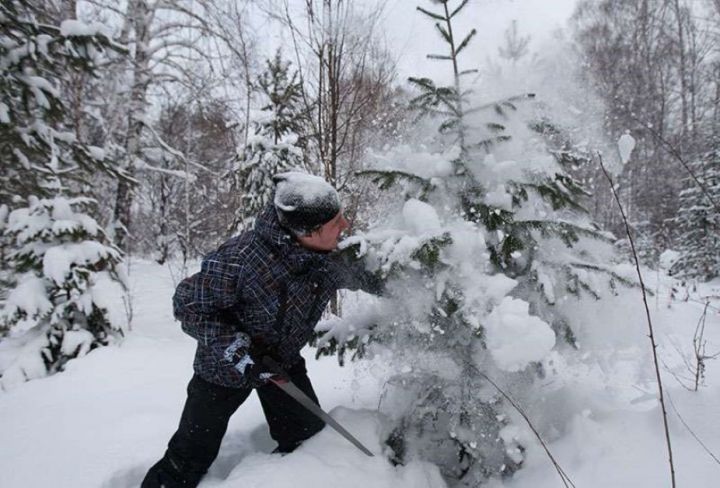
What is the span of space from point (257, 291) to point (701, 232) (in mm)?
11898

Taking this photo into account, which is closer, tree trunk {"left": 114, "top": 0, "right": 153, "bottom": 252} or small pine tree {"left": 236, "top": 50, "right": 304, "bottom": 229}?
small pine tree {"left": 236, "top": 50, "right": 304, "bottom": 229}

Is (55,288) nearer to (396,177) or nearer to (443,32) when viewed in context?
(396,177)

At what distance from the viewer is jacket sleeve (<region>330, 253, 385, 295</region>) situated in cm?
225

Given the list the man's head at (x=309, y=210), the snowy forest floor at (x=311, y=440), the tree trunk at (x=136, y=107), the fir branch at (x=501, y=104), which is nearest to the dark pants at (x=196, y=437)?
the snowy forest floor at (x=311, y=440)

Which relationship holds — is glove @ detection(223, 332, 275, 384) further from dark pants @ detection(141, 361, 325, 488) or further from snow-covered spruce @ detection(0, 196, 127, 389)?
snow-covered spruce @ detection(0, 196, 127, 389)

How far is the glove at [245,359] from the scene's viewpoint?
6.63 feet

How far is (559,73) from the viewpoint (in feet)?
7.89

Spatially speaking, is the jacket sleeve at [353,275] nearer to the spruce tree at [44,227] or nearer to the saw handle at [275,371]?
the saw handle at [275,371]

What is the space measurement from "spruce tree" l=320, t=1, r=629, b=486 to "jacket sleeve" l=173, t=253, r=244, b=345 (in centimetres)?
58

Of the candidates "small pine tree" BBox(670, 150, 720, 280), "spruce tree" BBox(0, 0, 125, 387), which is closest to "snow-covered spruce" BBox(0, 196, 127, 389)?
Result: "spruce tree" BBox(0, 0, 125, 387)

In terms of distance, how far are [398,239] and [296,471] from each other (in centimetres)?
117

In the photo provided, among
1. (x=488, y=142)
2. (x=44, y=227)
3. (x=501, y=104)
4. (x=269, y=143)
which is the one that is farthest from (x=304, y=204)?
(x=269, y=143)

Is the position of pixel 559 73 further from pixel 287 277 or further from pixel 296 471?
pixel 296 471

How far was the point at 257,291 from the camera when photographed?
2.12 m
